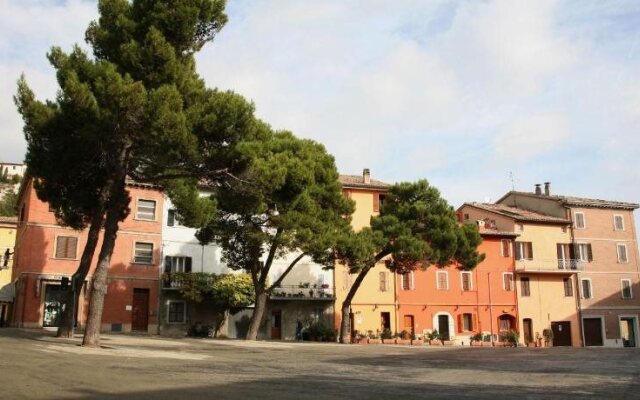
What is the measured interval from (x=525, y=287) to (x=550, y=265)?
10.2ft

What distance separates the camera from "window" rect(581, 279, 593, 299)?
175 feet

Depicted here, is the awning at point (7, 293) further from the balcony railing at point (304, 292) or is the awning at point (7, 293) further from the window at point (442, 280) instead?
the window at point (442, 280)

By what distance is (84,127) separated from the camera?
19.3m

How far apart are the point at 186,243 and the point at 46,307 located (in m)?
9.66

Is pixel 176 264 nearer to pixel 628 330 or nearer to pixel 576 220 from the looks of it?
pixel 576 220

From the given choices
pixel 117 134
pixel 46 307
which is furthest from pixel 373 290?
pixel 117 134

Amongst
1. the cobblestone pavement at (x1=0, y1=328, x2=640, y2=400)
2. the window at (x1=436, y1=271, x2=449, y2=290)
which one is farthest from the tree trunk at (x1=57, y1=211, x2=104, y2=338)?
the window at (x1=436, y1=271, x2=449, y2=290)

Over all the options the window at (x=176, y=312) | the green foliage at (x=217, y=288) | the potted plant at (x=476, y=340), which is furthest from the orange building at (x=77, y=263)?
the potted plant at (x=476, y=340)

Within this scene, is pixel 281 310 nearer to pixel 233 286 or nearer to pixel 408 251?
pixel 233 286

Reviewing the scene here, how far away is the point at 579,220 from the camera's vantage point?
54562 mm

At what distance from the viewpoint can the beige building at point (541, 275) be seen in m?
51.2

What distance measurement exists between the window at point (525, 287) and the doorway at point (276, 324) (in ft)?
68.4

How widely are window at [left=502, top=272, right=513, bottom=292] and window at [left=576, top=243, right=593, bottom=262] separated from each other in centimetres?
727

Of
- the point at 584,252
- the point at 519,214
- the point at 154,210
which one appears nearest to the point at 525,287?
the point at 519,214
